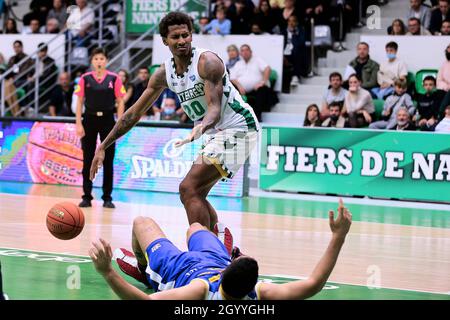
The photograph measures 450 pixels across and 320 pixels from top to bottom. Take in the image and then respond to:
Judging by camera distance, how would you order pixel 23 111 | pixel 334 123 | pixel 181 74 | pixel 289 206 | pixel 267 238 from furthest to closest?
pixel 23 111 < pixel 334 123 < pixel 289 206 < pixel 267 238 < pixel 181 74

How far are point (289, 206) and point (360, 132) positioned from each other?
6.67ft

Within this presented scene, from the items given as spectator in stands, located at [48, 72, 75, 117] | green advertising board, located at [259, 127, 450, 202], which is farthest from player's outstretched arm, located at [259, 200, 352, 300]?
spectator in stands, located at [48, 72, 75, 117]

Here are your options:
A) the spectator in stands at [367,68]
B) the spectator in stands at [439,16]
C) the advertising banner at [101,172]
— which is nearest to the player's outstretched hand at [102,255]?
the advertising banner at [101,172]

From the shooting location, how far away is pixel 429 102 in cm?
1602

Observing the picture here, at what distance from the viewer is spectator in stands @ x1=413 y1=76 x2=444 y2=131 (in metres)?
15.8

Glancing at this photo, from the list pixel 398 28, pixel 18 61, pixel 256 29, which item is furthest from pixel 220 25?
pixel 18 61

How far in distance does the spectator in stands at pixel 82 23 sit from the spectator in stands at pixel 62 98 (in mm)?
1518

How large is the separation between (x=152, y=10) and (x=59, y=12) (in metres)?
2.55

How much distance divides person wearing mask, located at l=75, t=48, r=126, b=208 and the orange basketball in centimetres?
521

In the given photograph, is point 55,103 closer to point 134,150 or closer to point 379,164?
A: point 134,150

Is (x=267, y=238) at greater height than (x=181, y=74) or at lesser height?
lesser
